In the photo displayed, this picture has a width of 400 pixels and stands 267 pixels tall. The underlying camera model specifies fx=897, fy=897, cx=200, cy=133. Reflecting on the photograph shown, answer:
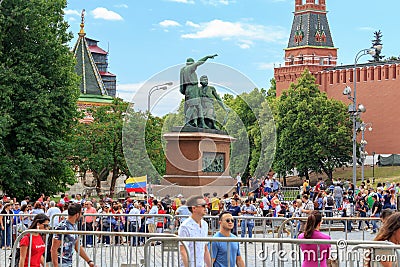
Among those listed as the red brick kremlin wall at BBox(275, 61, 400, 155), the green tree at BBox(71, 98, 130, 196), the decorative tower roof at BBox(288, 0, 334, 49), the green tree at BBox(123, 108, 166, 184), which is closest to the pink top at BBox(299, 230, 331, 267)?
the green tree at BBox(123, 108, 166, 184)

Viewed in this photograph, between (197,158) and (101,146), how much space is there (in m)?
30.3

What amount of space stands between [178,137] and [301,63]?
234 ft

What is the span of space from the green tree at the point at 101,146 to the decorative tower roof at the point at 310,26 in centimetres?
4493

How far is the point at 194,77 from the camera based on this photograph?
28172mm

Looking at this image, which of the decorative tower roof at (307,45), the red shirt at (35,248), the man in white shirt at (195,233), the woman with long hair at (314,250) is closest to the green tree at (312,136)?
the decorative tower roof at (307,45)

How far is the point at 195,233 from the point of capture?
9.72m

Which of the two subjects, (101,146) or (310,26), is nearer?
(101,146)

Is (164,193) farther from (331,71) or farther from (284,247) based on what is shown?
(331,71)

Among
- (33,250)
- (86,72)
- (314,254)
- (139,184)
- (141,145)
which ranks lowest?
(33,250)

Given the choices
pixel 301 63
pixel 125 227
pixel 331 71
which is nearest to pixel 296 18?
pixel 301 63

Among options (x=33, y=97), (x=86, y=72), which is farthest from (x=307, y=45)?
(x=33, y=97)

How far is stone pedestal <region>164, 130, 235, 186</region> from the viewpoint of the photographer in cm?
2728

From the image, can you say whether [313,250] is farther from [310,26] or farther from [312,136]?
[310,26]

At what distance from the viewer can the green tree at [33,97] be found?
34.5 m
